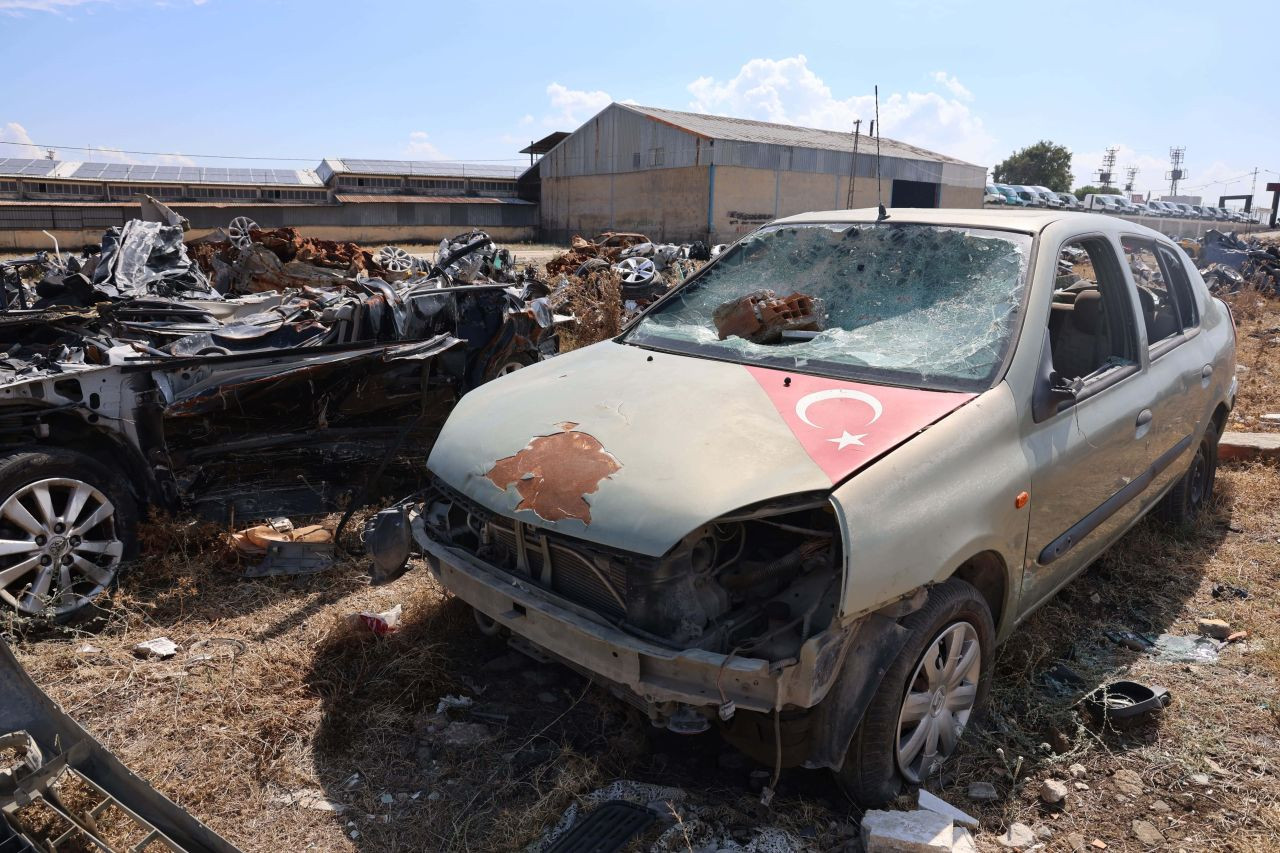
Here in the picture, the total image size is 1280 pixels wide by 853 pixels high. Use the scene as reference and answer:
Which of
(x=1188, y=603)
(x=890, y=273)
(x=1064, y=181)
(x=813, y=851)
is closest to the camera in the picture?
(x=813, y=851)

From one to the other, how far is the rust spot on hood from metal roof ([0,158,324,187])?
37.8 m

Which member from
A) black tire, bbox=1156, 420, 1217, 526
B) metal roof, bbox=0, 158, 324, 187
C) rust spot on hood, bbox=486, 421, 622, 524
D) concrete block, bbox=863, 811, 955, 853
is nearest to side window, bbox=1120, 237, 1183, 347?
black tire, bbox=1156, 420, 1217, 526

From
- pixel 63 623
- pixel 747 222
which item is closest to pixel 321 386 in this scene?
pixel 63 623

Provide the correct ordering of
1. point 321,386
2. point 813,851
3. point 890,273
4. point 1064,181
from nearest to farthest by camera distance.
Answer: point 813,851
point 890,273
point 321,386
point 1064,181

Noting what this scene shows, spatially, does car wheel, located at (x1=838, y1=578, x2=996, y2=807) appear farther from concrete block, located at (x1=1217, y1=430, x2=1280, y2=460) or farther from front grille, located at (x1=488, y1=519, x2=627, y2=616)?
concrete block, located at (x1=1217, y1=430, x2=1280, y2=460)

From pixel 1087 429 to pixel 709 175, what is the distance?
1214 inches

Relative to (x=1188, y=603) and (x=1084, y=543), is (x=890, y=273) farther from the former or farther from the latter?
(x=1188, y=603)

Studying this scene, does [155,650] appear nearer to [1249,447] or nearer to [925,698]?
[925,698]

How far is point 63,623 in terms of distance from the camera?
3613 millimetres

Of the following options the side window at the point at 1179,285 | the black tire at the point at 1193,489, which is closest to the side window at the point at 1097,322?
the side window at the point at 1179,285

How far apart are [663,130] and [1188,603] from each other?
1296 inches

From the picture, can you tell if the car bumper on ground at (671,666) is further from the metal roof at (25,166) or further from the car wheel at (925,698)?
the metal roof at (25,166)

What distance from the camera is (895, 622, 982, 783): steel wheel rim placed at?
255 centimetres

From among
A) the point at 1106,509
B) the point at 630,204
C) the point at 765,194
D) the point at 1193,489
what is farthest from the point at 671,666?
the point at 630,204
